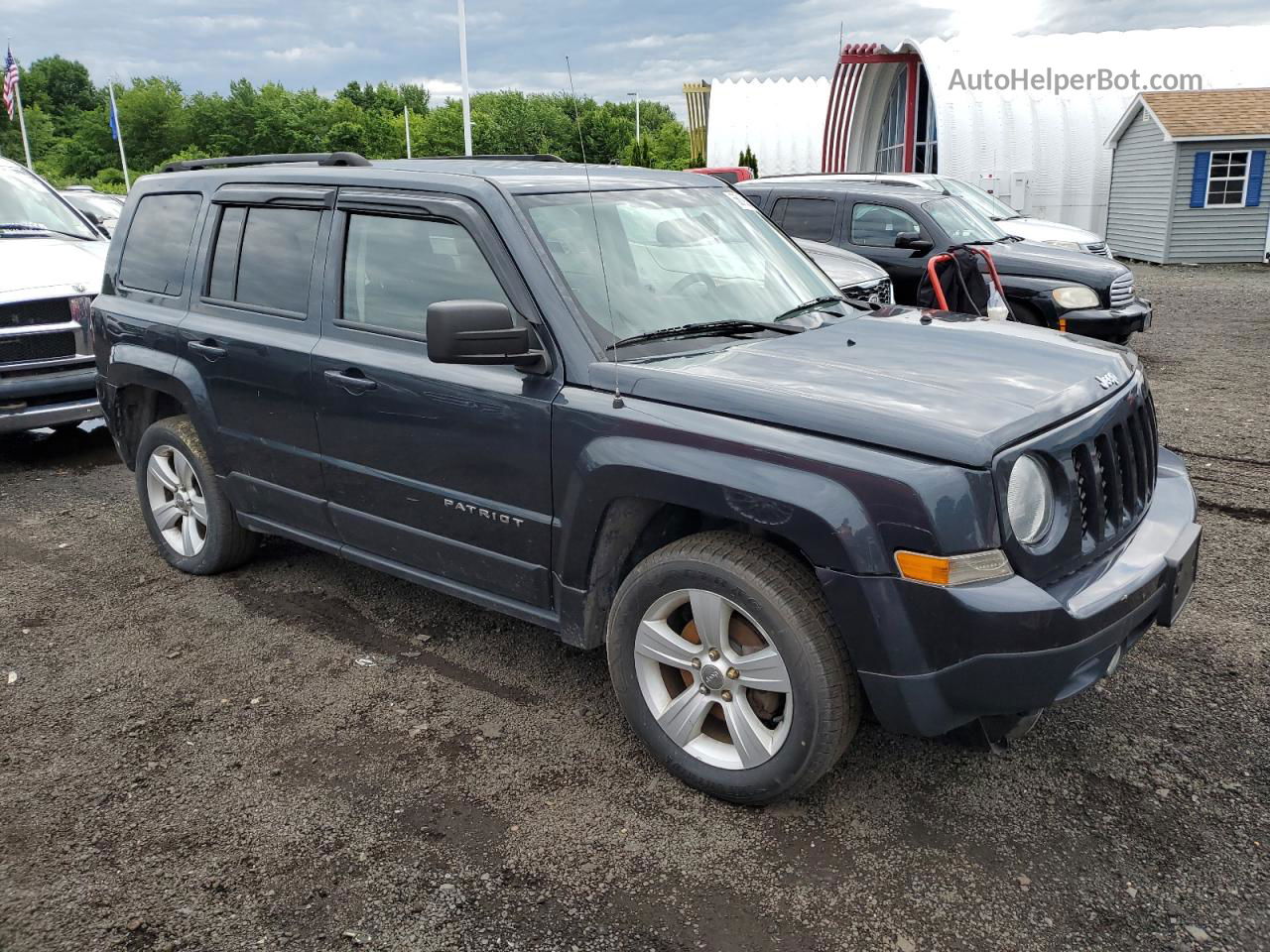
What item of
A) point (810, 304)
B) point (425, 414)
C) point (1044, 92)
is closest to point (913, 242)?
point (810, 304)

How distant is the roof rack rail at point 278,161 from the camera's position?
4.27 m

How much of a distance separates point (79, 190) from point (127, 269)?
1440 centimetres

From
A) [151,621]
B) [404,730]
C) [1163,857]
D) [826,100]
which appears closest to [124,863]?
[404,730]

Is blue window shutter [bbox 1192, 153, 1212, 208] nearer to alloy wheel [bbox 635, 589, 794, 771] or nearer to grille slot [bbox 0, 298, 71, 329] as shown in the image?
grille slot [bbox 0, 298, 71, 329]

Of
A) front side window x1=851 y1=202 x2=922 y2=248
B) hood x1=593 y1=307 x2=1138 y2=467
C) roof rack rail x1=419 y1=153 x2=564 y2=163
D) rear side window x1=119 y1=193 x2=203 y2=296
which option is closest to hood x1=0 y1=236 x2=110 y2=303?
rear side window x1=119 y1=193 x2=203 y2=296

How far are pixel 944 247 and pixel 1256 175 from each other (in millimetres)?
15984

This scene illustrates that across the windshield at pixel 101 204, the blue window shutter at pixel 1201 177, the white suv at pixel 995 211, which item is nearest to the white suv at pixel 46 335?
the white suv at pixel 995 211

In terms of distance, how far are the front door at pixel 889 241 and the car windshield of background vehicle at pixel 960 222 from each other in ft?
0.91

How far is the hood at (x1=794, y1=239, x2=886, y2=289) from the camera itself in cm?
823

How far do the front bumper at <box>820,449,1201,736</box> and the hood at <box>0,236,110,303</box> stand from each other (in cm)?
656

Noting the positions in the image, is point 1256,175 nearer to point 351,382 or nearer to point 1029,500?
point 1029,500

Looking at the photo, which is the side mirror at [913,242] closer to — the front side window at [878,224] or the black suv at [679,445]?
the front side window at [878,224]

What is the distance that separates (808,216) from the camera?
10539 millimetres

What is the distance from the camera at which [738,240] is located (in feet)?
13.6
